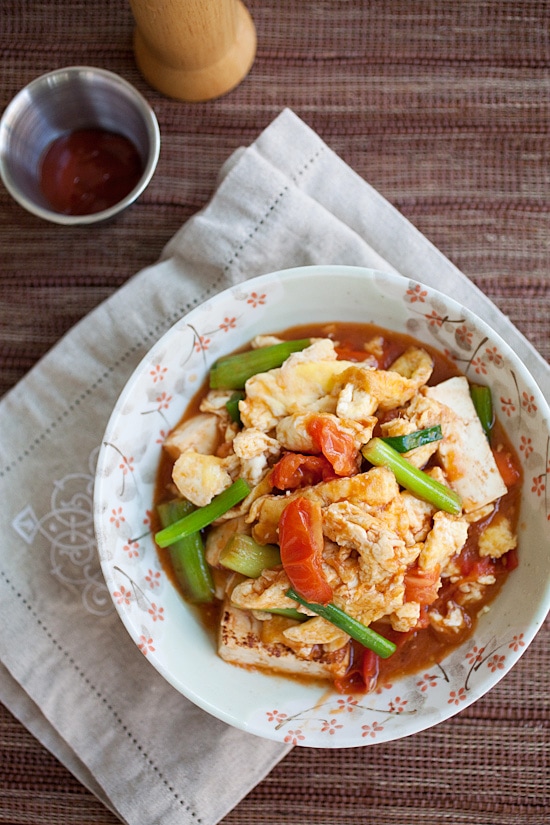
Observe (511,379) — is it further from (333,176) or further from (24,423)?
(24,423)

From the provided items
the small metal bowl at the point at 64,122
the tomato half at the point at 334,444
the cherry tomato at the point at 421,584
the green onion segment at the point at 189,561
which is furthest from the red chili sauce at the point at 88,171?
the cherry tomato at the point at 421,584

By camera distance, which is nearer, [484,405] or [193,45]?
[484,405]

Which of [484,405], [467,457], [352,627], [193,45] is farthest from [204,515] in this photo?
[193,45]


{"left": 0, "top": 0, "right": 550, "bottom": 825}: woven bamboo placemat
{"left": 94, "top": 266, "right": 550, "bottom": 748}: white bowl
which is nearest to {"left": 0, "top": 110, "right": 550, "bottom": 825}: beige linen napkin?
{"left": 0, "top": 0, "right": 550, "bottom": 825}: woven bamboo placemat

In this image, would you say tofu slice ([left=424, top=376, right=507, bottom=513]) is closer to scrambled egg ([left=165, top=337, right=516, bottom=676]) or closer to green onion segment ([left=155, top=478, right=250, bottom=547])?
scrambled egg ([left=165, top=337, right=516, bottom=676])

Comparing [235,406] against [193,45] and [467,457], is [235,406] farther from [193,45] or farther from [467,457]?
[193,45]

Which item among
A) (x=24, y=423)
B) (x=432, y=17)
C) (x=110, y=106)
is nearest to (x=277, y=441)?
(x=24, y=423)
